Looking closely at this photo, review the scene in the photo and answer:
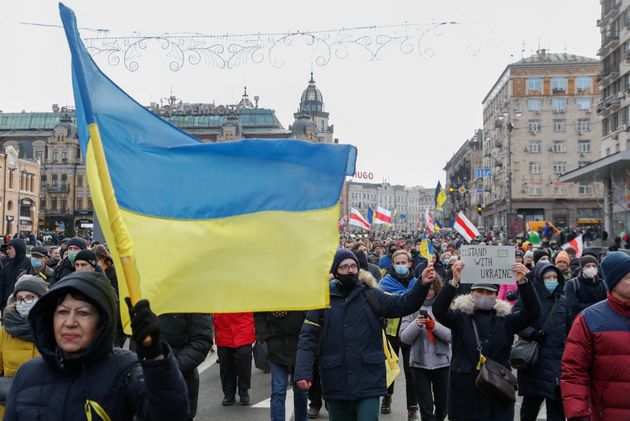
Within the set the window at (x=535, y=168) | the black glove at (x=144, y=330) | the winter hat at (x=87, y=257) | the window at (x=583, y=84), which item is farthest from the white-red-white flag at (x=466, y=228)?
the window at (x=583, y=84)

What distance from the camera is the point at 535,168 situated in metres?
76.2

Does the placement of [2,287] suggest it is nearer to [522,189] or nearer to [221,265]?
[221,265]

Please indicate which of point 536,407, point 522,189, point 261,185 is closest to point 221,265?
point 261,185

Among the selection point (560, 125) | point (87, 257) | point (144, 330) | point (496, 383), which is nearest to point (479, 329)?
point (496, 383)

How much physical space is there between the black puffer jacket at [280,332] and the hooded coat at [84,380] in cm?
473

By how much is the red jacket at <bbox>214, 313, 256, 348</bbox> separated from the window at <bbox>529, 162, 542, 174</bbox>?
234 feet

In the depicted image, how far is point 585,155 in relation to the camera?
7581 centimetres

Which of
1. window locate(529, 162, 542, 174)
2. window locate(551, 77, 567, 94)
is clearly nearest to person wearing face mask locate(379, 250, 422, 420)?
window locate(529, 162, 542, 174)

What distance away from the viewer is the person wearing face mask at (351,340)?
18.9 ft

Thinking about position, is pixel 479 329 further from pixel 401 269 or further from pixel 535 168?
pixel 535 168

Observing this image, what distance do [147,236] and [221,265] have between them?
16.5 inches

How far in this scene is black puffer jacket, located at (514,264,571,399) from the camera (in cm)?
687

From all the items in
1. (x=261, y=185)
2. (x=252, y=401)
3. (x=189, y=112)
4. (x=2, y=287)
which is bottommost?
(x=252, y=401)

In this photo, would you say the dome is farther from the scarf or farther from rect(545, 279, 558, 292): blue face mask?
the scarf
